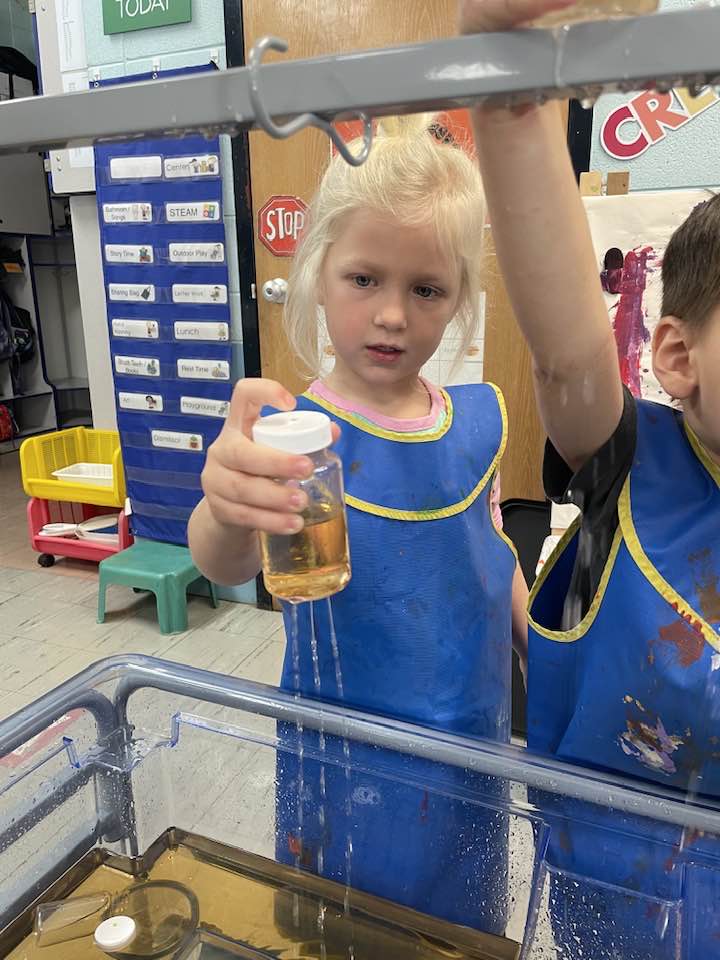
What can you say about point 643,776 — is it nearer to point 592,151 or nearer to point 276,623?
point 592,151

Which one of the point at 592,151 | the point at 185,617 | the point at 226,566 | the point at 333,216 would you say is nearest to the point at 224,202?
the point at 592,151

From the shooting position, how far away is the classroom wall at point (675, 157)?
1.70 metres

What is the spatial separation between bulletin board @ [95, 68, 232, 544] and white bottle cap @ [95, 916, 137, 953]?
1.80 m

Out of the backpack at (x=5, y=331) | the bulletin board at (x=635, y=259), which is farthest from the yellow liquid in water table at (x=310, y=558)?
the backpack at (x=5, y=331)

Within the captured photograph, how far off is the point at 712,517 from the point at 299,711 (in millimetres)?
403

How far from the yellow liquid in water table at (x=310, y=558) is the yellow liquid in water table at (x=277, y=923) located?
0.33 m

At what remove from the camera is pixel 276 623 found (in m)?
2.39

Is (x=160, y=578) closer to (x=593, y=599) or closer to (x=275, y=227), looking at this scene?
(x=275, y=227)

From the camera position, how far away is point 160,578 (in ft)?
7.66

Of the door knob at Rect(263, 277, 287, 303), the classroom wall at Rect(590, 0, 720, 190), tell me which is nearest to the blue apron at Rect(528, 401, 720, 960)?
the classroom wall at Rect(590, 0, 720, 190)

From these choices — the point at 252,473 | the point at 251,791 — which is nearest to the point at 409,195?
the point at 252,473

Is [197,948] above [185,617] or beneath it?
above

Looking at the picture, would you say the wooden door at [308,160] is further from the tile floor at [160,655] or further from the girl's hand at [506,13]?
the girl's hand at [506,13]

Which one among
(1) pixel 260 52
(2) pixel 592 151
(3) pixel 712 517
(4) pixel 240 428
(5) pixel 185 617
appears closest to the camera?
(1) pixel 260 52
